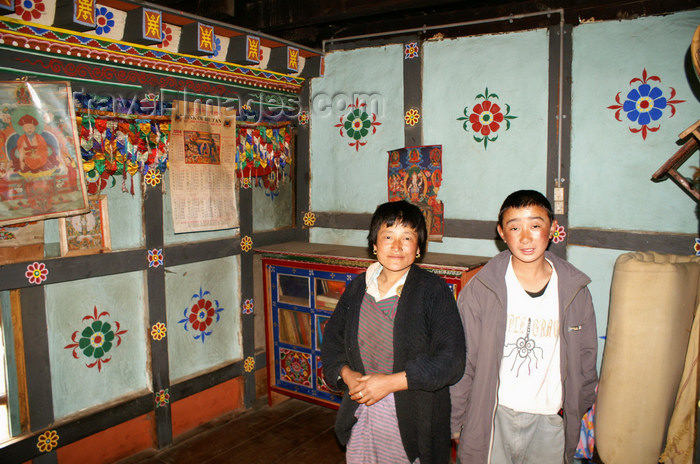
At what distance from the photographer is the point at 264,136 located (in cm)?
409

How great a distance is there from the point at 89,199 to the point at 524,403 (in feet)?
8.88

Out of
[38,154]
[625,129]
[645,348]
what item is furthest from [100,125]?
[645,348]

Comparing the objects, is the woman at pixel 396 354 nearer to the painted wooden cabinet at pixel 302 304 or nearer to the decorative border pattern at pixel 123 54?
the painted wooden cabinet at pixel 302 304

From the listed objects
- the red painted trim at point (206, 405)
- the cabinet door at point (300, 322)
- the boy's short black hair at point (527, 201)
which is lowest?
the red painted trim at point (206, 405)

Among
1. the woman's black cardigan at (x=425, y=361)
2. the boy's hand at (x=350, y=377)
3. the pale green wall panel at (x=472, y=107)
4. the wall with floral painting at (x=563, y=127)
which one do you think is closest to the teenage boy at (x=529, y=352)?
the woman's black cardigan at (x=425, y=361)

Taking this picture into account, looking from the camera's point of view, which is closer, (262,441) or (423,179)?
(262,441)

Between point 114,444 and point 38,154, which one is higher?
point 38,154

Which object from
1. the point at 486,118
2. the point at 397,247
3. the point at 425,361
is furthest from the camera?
the point at 486,118

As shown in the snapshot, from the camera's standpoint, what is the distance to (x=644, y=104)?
308cm

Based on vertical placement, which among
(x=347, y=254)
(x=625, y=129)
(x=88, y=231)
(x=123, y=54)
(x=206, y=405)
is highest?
(x=123, y=54)

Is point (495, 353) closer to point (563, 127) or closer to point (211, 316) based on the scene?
point (563, 127)

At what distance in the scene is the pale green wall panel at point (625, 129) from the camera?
299 cm

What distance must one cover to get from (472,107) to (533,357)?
6.77 feet

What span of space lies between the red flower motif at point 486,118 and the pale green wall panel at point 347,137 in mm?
592
